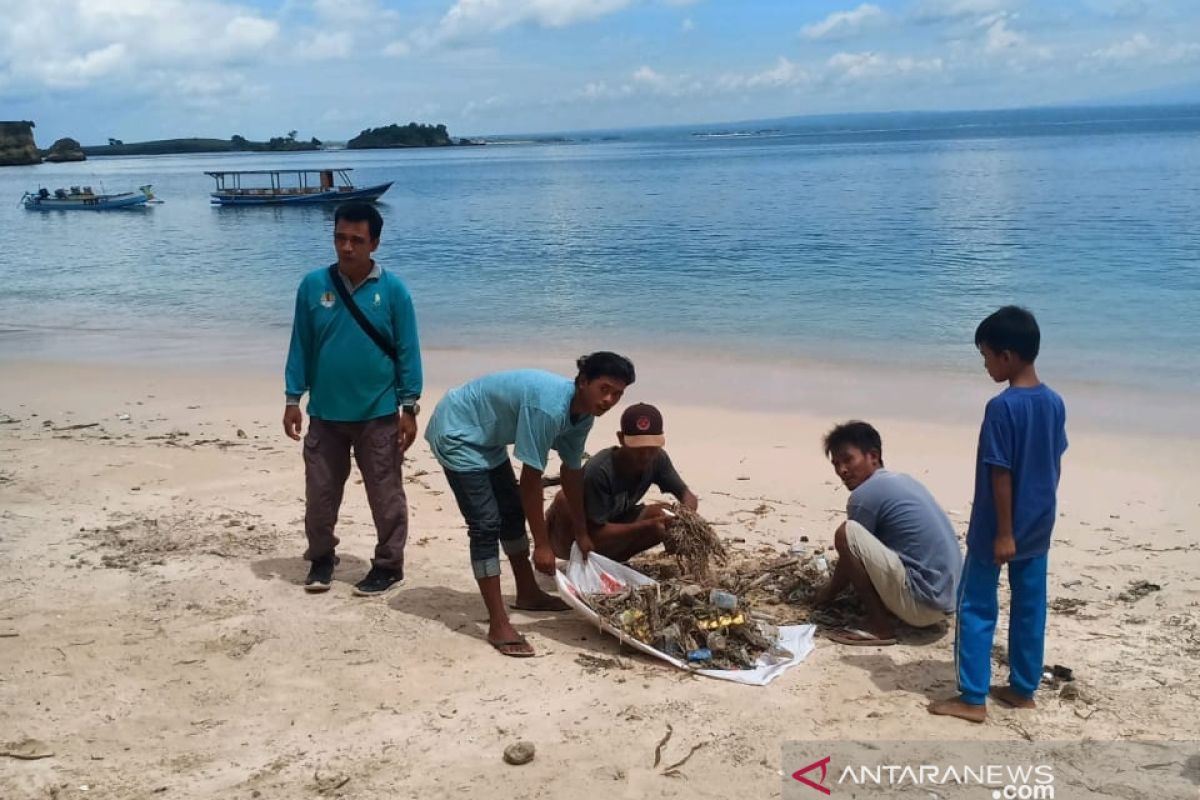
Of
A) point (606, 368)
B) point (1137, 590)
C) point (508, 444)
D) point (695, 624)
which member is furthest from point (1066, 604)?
point (508, 444)

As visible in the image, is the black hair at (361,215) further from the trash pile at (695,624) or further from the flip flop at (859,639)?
the flip flop at (859,639)

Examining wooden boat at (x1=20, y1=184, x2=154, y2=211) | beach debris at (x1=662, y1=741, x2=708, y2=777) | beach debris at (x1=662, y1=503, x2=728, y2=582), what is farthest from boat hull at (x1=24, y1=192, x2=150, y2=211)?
beach debris at (x1=662, y1=741, x2=708, y2=777)

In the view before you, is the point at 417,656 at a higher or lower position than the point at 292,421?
lower

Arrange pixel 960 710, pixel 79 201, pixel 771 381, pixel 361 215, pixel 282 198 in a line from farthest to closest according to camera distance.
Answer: pixel 282 198 → pixel 79 201 → pixel 771 381 → pixel 361 215 → pixel 960 710

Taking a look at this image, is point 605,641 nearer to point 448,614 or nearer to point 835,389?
point 448,614

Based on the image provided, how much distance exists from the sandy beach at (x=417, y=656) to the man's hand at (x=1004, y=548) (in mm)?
621

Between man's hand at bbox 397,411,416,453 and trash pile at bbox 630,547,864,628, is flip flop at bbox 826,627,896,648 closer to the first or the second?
trash pile at bbox 630,547,864,628

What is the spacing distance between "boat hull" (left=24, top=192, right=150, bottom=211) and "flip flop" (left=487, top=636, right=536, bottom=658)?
151 ft

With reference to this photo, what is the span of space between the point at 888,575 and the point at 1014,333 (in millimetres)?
1305

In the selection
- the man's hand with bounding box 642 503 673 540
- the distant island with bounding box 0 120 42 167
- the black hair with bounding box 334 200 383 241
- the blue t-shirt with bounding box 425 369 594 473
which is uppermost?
the distant island with bounding box 0 120 42 167

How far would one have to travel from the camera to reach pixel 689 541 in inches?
189

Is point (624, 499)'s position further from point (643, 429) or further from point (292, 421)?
point (292, 421)

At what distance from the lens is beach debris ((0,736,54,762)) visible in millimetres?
3264

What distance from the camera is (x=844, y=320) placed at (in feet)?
46.1
